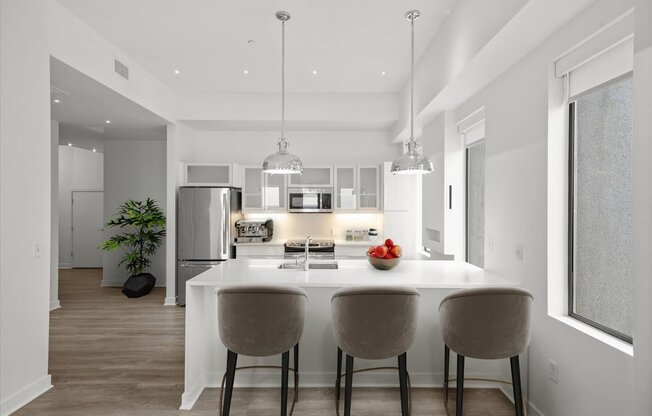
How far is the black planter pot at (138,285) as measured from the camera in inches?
228

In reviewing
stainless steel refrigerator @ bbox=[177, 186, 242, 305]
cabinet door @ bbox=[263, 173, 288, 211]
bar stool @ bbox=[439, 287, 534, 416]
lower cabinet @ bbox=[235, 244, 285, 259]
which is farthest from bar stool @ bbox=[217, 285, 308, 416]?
cabinet door @ bbox=[263, 173, 288, 211]

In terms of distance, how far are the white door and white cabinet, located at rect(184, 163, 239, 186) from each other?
→ 4.38 metres

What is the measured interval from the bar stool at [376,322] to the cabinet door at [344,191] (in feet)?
11.9

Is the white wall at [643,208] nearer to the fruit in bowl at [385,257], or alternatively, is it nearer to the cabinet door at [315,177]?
the fruit in bowl at [385,257]

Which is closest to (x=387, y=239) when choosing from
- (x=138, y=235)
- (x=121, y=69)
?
(x=121, y=69)

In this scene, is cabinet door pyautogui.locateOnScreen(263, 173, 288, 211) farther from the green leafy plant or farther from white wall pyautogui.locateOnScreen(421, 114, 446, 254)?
white wall pyautogui.locateOnScreen(421, 114, 446, 254)

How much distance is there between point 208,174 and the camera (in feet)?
18.4

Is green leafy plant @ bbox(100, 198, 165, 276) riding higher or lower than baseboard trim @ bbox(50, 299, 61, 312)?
higher

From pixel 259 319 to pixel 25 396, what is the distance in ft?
6.39

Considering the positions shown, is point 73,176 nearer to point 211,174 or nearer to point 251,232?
point 211,174

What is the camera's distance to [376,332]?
212cm

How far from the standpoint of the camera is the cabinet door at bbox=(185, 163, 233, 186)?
18.3 ft

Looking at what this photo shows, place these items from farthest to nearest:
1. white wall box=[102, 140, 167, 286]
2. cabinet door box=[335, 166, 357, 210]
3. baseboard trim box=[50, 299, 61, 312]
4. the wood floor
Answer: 1. white wall box=[102, 140, 167, 286]
2. cabinet door box=[335, 166, 357, 210]
3. baseboard trim box=[50, 299, 61, 312]
4. the wood floor

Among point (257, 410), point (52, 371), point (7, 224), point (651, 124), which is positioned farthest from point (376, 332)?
point (52, 371)
